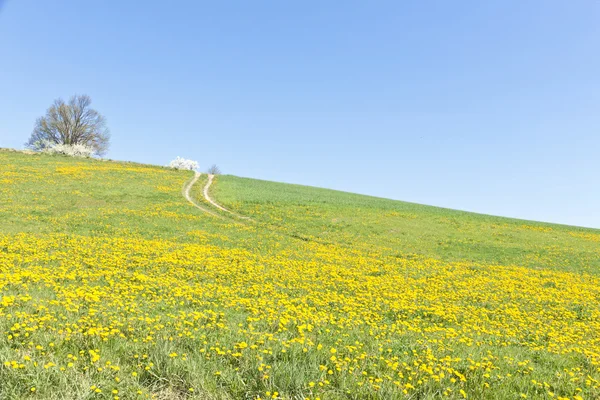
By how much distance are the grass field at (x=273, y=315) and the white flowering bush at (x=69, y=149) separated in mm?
49431

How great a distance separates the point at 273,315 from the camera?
Result: 10219 mm

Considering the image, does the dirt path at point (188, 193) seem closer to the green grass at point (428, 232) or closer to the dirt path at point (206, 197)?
the dirt path at point (206, 197)

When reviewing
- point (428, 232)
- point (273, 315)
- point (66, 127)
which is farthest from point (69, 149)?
point (273, 315)

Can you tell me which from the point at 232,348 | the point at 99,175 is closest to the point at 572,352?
the point at 232,348

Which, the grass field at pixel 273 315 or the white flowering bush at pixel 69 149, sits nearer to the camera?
the grass field at pixel 273 315

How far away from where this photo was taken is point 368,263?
2225 cm

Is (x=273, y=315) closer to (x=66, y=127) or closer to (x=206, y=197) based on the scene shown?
(x=206, y=197)

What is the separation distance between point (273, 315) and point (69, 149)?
8004cm

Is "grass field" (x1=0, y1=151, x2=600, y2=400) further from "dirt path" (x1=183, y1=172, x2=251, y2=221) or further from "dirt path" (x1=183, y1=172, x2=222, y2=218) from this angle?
"dirt path" (x1=183, y1=172, x2=222, y2=218)

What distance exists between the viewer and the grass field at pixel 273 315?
6254 mm

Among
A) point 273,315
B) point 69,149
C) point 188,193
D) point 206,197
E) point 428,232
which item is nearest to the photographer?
point 273,315

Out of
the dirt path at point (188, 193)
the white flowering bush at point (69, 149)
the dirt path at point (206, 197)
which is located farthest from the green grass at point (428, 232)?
the white flowering bush at point (69, 149)

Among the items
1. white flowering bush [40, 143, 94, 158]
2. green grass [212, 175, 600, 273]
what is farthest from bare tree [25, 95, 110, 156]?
green grass [212, 175, 600, 273]

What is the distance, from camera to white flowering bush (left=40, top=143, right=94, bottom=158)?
72.9 metres
